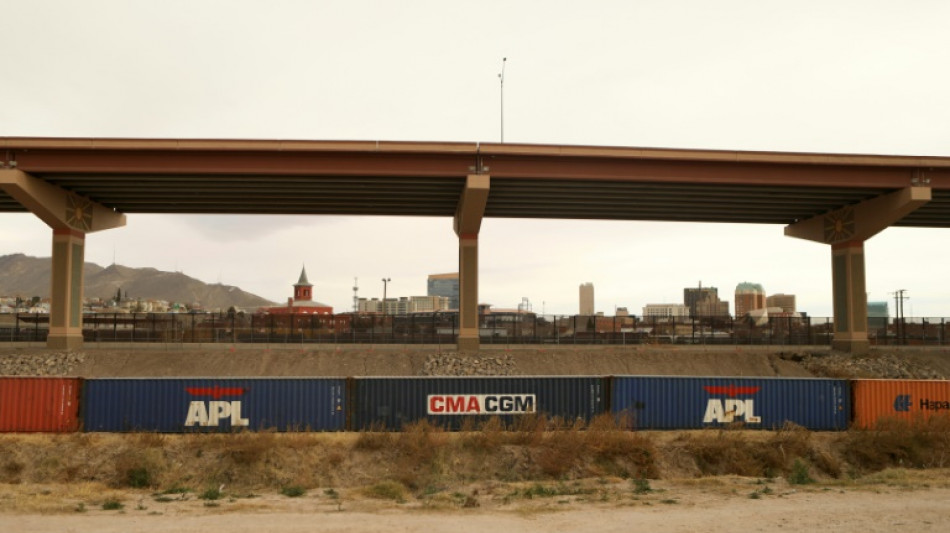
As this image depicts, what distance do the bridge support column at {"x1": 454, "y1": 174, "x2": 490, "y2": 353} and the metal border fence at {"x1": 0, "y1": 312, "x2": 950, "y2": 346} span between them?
15.3 feet

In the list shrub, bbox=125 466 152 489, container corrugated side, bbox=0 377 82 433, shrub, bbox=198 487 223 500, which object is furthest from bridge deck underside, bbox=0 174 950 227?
shrub, bbox=198 487 223 500

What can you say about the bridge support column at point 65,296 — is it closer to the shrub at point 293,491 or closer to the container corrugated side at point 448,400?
the container corrugated side at point 448,400

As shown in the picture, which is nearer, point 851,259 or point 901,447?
point 901,447

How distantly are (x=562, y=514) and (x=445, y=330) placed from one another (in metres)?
31.6

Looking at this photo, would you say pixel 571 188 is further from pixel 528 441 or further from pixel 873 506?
pixel 873 506

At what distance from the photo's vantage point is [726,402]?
23.3 meters

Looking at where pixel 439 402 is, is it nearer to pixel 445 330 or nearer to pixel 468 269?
pixel 468 269

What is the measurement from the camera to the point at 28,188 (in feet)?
119

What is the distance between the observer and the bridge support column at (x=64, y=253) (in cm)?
3834

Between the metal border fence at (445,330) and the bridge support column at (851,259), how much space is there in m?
4.26

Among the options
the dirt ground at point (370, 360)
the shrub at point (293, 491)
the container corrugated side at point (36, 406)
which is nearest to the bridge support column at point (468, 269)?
the dirt ground at point (370, 360)

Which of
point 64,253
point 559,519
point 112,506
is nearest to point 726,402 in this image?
point 559,519

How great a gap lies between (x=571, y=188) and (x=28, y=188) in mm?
29769

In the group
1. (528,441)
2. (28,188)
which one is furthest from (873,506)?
(28,188)
